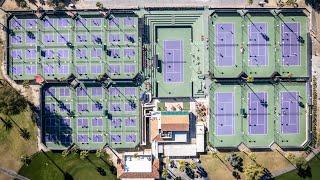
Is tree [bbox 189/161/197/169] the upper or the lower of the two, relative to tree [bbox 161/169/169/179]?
upper

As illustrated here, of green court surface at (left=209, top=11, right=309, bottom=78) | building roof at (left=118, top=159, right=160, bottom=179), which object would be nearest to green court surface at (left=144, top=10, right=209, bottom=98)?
green court surface at (left=209, top=11, right=309, bottom=78)

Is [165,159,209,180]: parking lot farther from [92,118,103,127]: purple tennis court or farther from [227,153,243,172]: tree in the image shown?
[92,118,103,127]: purple tennis court

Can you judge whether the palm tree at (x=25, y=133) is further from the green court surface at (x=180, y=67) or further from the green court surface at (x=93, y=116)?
the green court surface at (x=180, y=67)

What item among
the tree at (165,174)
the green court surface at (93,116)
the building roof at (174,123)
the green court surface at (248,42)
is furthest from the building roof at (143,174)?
the green court surface at (248,42)

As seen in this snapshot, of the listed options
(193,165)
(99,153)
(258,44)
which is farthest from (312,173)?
(99,153)

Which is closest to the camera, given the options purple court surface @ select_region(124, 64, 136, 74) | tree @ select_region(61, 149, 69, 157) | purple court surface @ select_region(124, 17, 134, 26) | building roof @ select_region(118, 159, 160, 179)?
building roof @ select_region(118, 159, 160, 179)

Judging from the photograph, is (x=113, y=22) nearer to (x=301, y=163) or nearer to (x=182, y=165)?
(x=182, y=165)

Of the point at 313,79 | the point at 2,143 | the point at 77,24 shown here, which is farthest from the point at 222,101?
the point at 2,143
